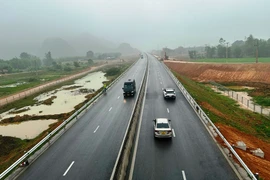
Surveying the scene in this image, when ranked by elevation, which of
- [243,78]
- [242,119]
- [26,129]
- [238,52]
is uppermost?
[238,52]

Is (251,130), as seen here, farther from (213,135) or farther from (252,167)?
(252,167)

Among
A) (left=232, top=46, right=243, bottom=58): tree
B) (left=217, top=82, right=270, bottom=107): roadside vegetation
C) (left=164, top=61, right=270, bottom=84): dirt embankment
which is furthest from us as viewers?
(left=232, top=46, right=243, bottom=58): tree

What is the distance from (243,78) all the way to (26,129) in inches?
2480

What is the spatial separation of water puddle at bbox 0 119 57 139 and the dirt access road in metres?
24.7

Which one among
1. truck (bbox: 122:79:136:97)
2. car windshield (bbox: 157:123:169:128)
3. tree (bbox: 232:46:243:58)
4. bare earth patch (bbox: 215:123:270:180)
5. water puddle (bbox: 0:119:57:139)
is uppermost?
tree (bbox: 232:46:243:58)

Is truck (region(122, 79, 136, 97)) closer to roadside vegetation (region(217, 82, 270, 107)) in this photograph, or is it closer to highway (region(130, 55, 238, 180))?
highway (region(130, 55, 238, 180))

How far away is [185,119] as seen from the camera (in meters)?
27.8

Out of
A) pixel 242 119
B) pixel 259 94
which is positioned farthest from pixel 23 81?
pixel 242 119

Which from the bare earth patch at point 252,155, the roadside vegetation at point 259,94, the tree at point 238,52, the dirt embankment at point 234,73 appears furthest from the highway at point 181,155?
the tree at point 238,52

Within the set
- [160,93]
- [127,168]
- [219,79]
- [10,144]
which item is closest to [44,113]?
[10,144]

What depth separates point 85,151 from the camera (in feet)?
67.2

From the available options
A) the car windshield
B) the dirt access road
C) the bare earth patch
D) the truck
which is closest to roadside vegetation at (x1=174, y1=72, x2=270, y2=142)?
the dirt access road

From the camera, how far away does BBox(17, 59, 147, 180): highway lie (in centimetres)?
1689

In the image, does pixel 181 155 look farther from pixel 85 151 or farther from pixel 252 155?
pixel 85 151
